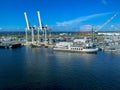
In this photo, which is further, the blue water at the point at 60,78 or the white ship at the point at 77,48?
the white ship at the point at 77,48

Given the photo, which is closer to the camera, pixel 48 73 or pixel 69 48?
pixel 48 73

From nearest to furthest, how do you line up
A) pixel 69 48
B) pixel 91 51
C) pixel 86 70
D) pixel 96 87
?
pixel 96 87 → pixel 86 70 → pixel 91 51 → pixel 69 48

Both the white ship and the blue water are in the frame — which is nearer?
the blue water

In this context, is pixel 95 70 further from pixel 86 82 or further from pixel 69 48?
pixel 69 48

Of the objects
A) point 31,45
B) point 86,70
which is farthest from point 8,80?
point 31,45

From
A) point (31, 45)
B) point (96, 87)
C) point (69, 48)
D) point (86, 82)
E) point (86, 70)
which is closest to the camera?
point (96, 87)

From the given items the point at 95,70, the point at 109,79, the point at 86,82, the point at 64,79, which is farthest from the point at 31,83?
the point at 95,70

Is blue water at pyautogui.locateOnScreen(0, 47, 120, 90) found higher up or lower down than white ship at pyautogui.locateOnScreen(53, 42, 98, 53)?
lower down

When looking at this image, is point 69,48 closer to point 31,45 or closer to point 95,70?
point 31,45

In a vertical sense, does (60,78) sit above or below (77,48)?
below

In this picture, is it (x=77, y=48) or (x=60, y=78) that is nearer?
(x=60, y=78)

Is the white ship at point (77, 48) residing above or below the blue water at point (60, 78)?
above
